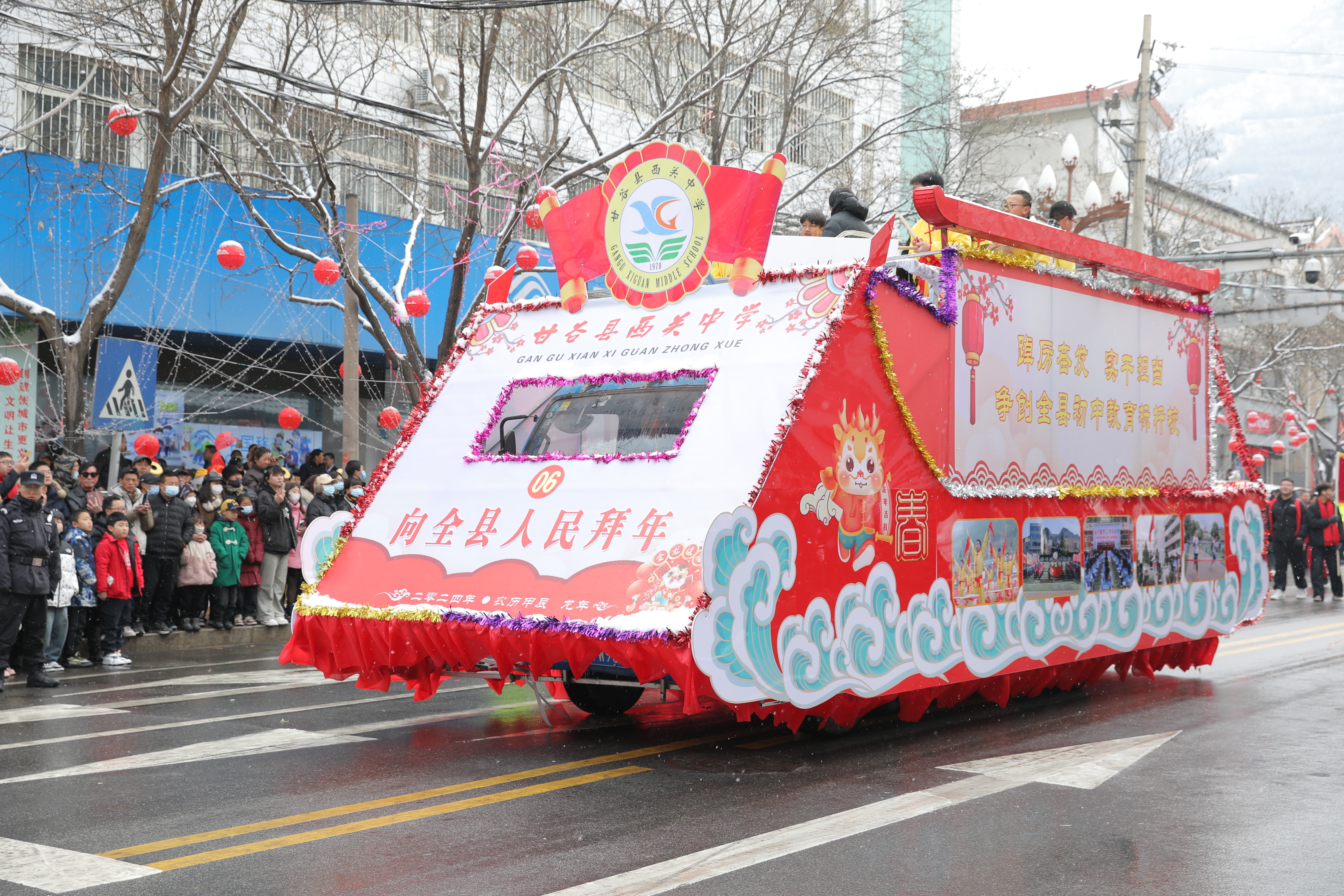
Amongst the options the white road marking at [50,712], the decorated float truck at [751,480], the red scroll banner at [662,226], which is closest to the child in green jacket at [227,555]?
the white road marking at [50,712]

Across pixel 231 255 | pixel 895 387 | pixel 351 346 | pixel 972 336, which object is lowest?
pixel 895 387

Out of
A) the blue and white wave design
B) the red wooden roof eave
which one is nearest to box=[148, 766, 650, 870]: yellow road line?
the blue and white wave design

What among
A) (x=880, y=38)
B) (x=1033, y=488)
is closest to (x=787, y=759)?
(x=1033, y=488)

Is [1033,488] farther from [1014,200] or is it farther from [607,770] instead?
[607,770]

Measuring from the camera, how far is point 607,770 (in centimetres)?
711

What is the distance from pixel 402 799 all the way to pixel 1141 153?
2038 centimetres

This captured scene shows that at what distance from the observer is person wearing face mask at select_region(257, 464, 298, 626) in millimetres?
14641

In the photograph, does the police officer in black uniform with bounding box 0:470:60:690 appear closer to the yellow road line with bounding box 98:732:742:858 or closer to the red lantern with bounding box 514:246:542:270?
the red lantern with bounding box 514:246:542:270

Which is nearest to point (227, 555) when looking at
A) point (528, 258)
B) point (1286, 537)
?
point (528, 258)

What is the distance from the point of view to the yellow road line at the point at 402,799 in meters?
5.53

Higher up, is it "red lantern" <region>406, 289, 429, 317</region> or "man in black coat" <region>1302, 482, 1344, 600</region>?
"red lantern" <region>406, 289, 429, 317</region>

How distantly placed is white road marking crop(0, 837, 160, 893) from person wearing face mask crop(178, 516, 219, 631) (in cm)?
841

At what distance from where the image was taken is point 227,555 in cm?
1401

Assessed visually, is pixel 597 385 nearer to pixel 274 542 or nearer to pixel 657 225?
pixel 657 225
